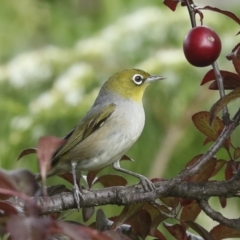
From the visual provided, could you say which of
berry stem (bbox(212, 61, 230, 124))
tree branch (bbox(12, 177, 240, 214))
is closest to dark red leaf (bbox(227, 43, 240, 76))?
berry stem (bbox(212, 61, 230, 124))

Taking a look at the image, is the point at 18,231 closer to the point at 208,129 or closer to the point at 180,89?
the point at 208,129

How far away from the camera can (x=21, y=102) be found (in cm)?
291

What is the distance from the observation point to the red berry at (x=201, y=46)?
94cm

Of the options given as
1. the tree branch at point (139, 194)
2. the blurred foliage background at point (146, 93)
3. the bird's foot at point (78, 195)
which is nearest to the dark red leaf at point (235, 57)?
the tree branch at point (139, 194)

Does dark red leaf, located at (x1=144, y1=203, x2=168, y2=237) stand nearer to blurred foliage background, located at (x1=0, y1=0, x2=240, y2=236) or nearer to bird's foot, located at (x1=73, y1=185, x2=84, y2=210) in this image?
bird's foot, located at (x1=73, y1=185, x2=84, y2=210)

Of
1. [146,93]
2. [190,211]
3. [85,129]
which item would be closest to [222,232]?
[190,211]

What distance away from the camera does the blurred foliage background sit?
8.43 feet

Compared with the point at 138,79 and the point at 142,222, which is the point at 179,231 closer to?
the point at 142,222

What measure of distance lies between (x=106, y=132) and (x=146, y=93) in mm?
1171

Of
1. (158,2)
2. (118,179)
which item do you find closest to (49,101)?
(158,2)

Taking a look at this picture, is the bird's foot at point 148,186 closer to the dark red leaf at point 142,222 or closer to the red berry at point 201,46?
the dark red leaf at point 142,222

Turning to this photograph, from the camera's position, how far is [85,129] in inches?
58.6

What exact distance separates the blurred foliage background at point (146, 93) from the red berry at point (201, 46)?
1519 millimetres

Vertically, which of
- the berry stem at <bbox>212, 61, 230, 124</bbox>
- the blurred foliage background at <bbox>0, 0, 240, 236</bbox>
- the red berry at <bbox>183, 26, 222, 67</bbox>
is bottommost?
the blurred foliage background at <bbox>0, 0, 240, 236</bbox>
